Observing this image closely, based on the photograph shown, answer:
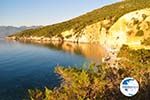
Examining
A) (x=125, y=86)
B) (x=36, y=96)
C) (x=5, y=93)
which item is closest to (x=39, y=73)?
(x=5, y=93)

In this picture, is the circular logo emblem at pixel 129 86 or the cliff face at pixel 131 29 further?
the cliff face at pixel 131 29

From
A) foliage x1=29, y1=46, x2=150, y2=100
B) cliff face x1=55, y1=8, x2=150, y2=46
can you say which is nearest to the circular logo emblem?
foliage x1=29, y1=46, x2=150, y2=100

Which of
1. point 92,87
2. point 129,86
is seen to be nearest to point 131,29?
point 92,87

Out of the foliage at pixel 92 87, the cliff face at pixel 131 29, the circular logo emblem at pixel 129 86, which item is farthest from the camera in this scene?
the cliff face at pixel 131 29

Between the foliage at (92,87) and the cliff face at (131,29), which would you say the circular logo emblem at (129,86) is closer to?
the foliage at (92,87)

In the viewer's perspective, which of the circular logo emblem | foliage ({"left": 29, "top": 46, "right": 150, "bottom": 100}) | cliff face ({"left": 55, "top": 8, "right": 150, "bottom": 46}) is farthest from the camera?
cliff face ({"left": 55, "top": 8, "right": 150, "bottom": 46})

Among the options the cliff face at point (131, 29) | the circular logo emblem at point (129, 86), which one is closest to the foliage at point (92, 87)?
the circular logo emblem at point (129, 86)

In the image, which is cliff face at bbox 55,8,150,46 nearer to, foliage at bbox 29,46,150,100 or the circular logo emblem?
foliage at bbox 29,46,150,100

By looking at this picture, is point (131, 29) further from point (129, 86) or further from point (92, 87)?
point (129, 86)

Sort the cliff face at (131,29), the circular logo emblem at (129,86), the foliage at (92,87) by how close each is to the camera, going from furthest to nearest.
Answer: the cliff face at (131,29) < the foliage at (92,87) < the circular logo emblem at (129,86)

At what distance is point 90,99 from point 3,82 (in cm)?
5667

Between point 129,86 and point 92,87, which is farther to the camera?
point 92,87

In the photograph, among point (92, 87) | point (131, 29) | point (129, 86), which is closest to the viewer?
point (129, 86)

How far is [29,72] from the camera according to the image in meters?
87.2
